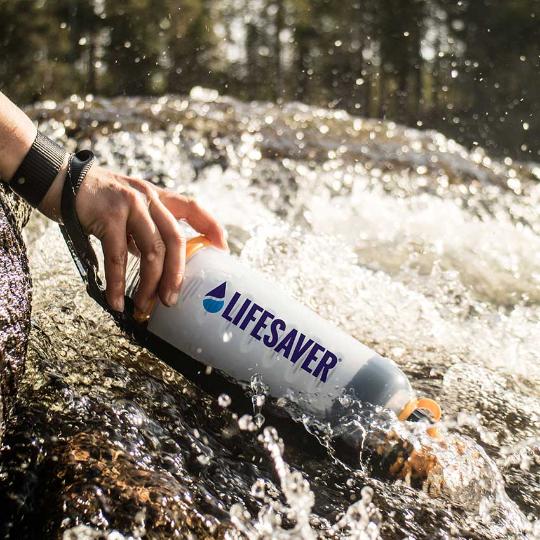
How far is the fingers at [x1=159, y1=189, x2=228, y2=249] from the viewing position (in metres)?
1.87

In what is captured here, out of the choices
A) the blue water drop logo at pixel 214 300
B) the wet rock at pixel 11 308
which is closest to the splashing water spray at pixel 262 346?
the blue water drop logo at pixel 214 300

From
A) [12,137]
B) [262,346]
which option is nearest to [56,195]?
[12,137]

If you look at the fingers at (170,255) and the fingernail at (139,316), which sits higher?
the fingers at (170,255)

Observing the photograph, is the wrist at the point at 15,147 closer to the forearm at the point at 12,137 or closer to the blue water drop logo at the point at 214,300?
the forearm at the point at 12,137

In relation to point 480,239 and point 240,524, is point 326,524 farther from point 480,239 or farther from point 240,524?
point 480,239

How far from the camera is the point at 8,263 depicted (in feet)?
5.42

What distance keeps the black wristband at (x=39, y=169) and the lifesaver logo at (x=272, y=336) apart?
0.51 meters

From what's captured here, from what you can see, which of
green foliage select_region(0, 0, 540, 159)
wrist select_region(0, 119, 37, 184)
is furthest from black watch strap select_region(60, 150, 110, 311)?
green foliage select_region(0, 0, 540, 159)

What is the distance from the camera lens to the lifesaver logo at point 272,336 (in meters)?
1.69

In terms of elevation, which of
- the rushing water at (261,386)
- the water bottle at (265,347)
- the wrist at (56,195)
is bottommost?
the rushing water at (261,386)

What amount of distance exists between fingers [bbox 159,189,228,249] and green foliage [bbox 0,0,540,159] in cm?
1808

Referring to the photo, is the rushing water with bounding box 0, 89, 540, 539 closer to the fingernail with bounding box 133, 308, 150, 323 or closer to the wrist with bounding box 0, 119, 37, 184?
the fingernail with bounding box 133, 308, 150, 323

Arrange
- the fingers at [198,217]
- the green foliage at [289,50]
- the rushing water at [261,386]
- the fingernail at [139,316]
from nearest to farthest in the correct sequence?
1. the rushing water at [261,386]
2. the fingernail at [139,316]
3. the fingers at [198,217]
4. the green foliage at [289,50]

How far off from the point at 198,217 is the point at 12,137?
54 centimetres
